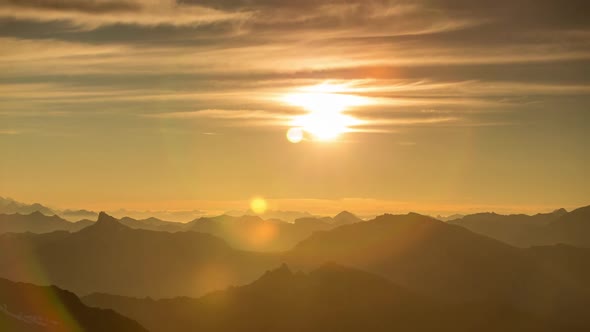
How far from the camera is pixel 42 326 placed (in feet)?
648

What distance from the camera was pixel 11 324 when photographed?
18838 cm

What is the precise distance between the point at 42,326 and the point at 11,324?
10.2 metres
